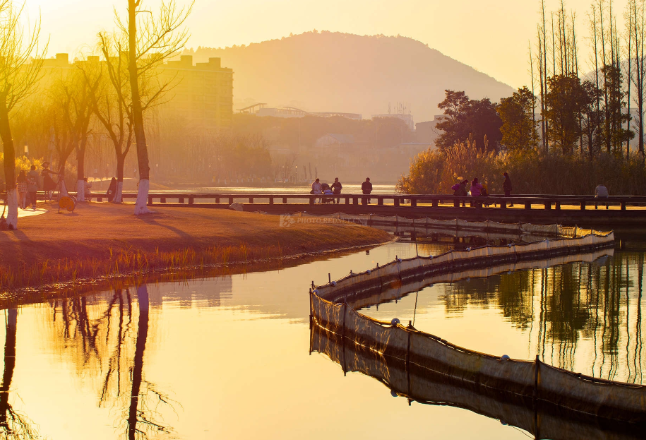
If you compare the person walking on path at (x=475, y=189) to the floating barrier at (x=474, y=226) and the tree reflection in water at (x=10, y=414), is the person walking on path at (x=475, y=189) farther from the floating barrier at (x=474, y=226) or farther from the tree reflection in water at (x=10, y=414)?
the tree reflection in water at (x=10, y=414)

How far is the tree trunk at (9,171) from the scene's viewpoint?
25906 millimetres

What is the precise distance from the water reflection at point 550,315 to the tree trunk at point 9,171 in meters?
14.1

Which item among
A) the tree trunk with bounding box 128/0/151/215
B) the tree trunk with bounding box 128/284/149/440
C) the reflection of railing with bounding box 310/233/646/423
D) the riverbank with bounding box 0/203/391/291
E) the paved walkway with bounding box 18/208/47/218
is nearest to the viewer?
the reflection of railing with bounding box 310/233/646/423

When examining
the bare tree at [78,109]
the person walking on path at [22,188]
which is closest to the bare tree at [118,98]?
the bare tree at [78,109]

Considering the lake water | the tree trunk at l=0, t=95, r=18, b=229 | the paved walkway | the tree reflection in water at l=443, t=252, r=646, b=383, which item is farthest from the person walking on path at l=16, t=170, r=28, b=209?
the tree reflection in water at l=443, t=252, r=646, b=383

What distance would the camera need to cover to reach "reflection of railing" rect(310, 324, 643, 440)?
9.33 meters

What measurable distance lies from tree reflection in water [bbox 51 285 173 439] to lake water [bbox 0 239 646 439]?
0.09 feet

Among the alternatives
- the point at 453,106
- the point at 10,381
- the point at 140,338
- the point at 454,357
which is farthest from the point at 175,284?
the point at 453,106

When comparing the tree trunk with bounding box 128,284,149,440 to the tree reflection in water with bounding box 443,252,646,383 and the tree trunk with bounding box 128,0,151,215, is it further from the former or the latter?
the tree trunk with bounding box 128,0,151,215

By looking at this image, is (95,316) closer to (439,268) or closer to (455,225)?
(439,268)

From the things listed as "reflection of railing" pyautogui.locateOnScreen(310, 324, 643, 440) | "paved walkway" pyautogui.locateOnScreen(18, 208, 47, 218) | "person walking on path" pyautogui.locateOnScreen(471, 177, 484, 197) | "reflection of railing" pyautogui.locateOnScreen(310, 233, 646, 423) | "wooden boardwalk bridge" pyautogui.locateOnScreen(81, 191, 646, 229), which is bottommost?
"reflection of railing" pyautogui.locateOnScreen(310, 324, 643, 440)

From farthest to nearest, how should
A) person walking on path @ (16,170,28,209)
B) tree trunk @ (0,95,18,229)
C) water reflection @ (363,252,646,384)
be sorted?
person walking on path @ (16,170,28,209), tree trunk @ (0,95,18,229), water reflection @ (363,252,646,384)

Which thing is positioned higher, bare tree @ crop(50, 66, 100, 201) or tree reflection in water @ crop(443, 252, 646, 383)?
bare tree @ crop(50, 66, 100, 201)

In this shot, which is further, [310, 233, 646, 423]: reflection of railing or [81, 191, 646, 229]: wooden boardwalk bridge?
[81, 191, 646, 229]: wooden boardwalk bridge
